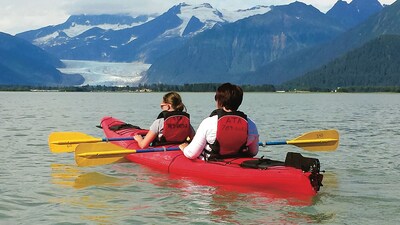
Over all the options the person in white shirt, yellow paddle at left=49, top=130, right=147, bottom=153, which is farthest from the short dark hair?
yellow paddle at left=49, top=130, right=147, bottom=153

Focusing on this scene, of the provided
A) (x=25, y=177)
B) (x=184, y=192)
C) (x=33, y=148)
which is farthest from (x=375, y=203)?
(x=33, y=148)

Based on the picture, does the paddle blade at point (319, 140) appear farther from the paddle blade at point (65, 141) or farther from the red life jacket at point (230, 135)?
the paddle blade at point (65, 141)

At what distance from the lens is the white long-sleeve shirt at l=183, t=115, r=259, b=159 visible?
503 inches

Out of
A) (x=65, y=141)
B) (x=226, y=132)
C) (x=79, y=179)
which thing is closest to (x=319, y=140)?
(x=226, y=132)

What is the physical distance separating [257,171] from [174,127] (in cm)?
343

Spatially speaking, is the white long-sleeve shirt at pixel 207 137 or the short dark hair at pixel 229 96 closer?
the short dark hair at pixel 229 96

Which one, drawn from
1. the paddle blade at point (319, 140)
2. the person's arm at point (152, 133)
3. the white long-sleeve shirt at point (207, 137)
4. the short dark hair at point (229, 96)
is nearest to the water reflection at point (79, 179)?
the person's arm at point (152, 133)

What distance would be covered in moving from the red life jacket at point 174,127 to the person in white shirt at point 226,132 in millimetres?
1623

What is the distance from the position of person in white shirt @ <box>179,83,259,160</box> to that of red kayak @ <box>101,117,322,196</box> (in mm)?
241

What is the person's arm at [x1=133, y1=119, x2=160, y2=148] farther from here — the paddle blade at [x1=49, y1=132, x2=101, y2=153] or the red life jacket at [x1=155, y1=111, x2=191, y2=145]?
the paddle blade at [x1=49, y1=132, x2=101, y2=153]

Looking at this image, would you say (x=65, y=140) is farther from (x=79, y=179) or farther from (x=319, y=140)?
(x=319, y=140)

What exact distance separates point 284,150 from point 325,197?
9.82m

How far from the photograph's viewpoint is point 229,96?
12.3 m

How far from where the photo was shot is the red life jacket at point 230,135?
12641mm
